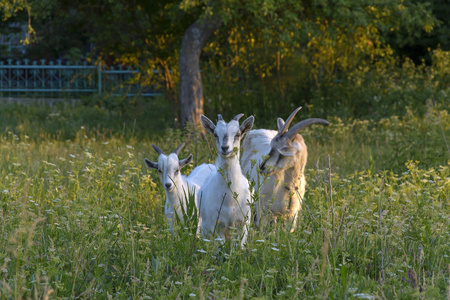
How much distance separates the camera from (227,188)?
4.52m

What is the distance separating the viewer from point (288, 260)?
13.3 ft

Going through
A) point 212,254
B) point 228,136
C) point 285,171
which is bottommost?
point 212,254

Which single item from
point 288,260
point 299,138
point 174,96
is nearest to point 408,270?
point 288,260

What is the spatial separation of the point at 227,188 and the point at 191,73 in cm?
841

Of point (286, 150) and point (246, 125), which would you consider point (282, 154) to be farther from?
point (246, 125)

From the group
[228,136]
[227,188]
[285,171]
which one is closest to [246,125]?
[228,136]

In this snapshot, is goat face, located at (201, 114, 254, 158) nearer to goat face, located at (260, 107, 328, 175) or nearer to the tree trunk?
goat face, located at (260, 107, 328, 175)

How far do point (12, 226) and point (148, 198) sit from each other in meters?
1.64

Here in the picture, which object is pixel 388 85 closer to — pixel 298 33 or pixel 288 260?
pixel 298 33

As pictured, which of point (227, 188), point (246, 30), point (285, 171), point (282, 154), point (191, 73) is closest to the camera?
point (227, 188)

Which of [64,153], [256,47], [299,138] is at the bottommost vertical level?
[64,153]

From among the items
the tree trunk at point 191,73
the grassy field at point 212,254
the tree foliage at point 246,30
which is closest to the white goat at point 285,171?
the grassy field at point 212,254

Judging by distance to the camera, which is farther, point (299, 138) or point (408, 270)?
point (299, 138)

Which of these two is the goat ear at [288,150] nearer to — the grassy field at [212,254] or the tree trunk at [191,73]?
the grassy field at [212,254]
